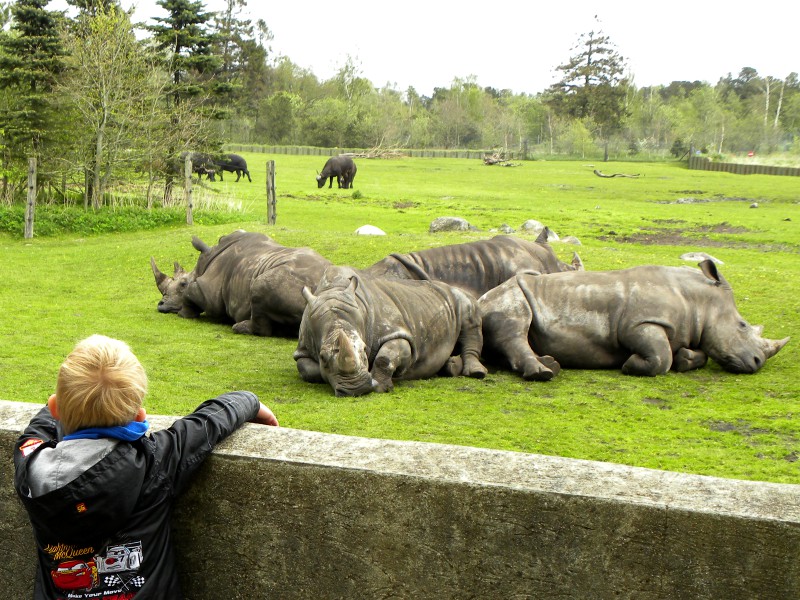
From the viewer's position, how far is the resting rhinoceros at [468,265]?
12.1 meters

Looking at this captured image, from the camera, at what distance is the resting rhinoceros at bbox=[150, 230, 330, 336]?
12.0 meters

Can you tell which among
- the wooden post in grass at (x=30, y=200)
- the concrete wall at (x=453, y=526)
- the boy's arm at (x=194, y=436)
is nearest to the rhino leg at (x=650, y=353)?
the concrete wall at (x=453, y=526)

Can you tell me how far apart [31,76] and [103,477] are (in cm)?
2671

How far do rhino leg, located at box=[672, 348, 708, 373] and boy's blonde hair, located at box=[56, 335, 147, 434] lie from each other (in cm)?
806

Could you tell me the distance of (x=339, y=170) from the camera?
1646 inches

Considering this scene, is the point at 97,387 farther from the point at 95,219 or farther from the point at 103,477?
the point at 95,219

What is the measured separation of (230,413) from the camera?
375 centimetres

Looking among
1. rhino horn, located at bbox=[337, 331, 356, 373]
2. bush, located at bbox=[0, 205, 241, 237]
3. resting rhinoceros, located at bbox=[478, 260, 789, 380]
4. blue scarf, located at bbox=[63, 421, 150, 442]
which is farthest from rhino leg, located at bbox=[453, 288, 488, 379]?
bush, located at bbox=[0, 205, 241, 237]

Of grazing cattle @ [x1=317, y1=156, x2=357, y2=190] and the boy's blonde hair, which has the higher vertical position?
the boy's blonde hair

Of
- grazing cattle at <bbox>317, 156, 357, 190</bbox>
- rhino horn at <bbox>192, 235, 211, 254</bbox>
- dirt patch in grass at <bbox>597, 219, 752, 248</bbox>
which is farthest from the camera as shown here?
grazing cattle at <bbox>317, 156, 357, 190</bbox>

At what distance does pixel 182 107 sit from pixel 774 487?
92.4 ft

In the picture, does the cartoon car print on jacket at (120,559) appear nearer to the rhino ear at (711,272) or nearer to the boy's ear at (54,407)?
the boy's ear at (54,407)

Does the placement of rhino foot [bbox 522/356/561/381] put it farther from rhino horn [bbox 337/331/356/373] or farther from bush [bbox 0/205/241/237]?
bush [bbox 0/205/241/237]

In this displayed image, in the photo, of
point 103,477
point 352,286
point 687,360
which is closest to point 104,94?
point 352,286
